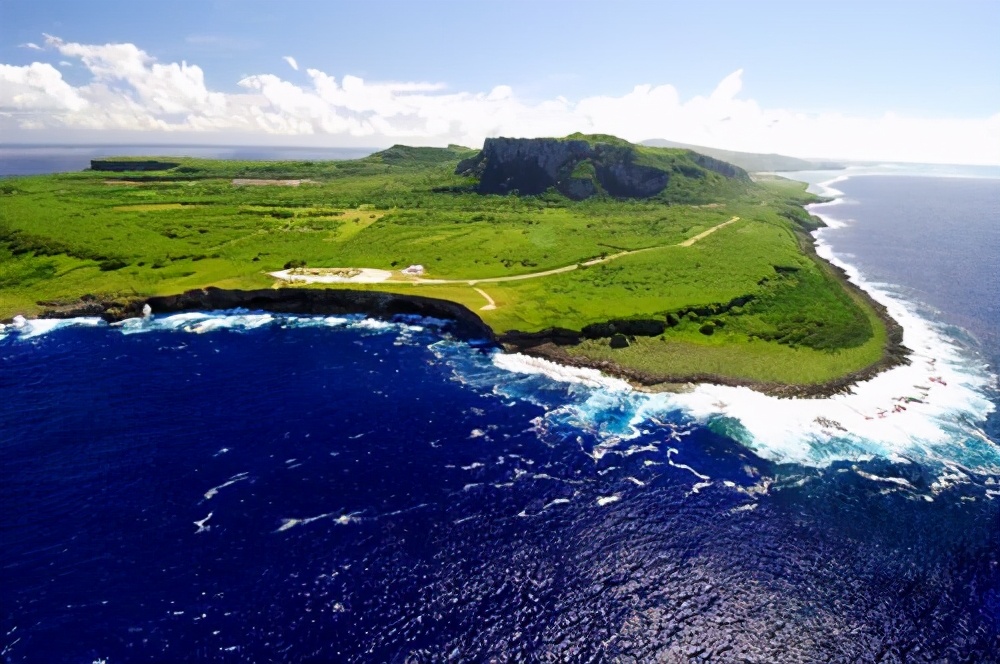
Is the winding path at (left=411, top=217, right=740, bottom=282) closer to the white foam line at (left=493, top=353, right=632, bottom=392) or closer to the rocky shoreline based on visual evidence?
the rocky shoreline

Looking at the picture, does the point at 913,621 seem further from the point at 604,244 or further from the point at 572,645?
the point at 604,244

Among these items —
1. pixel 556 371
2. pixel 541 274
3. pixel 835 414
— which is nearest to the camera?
pixel 835 414

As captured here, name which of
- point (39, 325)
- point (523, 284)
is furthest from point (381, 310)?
point (39, 325)

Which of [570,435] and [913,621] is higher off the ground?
[570,435]

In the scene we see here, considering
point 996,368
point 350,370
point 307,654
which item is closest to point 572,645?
point 307,654

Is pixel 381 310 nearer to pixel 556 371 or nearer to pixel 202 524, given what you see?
pixel 556 371

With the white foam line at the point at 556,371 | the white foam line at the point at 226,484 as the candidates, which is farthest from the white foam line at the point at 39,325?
the white foam line at the point at 556,371
